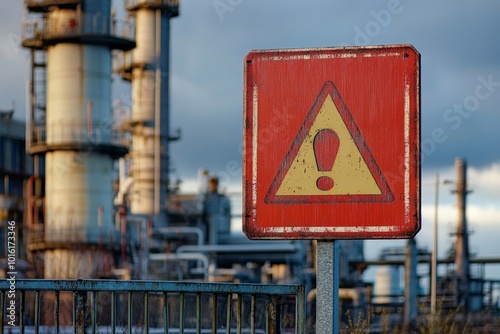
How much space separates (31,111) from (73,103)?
325 cm

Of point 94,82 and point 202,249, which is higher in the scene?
point 94,82

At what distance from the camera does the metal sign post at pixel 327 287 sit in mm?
3754

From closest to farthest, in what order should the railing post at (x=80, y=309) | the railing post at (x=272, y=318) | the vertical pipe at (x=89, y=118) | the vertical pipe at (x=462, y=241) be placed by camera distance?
the railing post at (x=272, y=318), the railing post at (x=80, y=309), the vertical pipe at (x=89, y=118), the vertical pipe at (x=462, y=241)

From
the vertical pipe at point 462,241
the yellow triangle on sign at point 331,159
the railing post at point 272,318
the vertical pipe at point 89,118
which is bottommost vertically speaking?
the vertical pipe at point 462,241

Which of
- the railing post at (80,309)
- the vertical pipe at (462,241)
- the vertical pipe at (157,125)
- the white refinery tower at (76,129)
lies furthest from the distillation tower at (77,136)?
the railing post at (80,309)

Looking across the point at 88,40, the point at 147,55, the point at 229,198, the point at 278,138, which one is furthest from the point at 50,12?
the point at 278,138

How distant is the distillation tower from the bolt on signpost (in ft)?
101

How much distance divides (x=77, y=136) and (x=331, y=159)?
31583mm

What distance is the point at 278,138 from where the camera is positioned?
3828 mm

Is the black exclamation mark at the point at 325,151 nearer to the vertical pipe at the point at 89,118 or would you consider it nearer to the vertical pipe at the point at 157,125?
the vertical pipe at the point at 89,118

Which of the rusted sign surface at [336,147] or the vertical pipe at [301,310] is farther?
the vertical pipe at [301,310]

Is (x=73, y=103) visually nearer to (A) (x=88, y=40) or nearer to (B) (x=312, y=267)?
(A) (x=88, y=40)

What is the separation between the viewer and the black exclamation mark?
380 centimetres

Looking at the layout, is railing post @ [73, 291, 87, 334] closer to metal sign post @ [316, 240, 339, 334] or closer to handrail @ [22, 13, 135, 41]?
metal sign post @ [316, 240, 339, 334]
